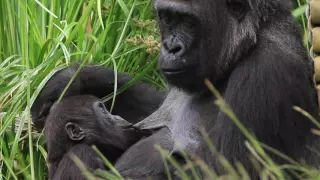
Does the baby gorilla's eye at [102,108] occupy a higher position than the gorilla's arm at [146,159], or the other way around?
the baby gorilla's eye at [102,108]

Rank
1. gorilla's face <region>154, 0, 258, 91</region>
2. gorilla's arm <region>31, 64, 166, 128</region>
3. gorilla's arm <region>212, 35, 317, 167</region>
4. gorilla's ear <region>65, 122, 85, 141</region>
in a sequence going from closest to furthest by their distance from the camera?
1. gorilla's arm <region>212, 35, 317, 167</region>
2. gorilla's face <region>154, 0, 258, 91</region>
3. gorilla's ear <region>65, 122, 85, 141</region>
4. gorilla's arm <region>31, 64, 166, 128</region>

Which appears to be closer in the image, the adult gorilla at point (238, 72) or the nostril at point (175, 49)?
the adult gorilla at point (238, 72)

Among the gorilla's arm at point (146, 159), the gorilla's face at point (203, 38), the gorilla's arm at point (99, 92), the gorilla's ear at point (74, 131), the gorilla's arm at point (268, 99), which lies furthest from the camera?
the gorilla's arm at point (99, 92)

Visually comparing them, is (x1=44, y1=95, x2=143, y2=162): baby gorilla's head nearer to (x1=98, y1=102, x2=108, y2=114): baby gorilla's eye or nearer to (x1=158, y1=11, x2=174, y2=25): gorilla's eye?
(x1=98, y1=102, x2=108, y2=114): baby gorilla's eye

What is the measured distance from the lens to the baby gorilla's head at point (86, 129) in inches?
169

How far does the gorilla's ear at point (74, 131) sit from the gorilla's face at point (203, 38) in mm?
745

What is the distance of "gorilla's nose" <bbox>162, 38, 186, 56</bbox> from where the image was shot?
12.0ft

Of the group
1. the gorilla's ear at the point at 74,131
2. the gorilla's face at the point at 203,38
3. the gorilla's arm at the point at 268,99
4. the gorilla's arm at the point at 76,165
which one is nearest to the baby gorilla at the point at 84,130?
the gorilla's ear at the point at 74,131

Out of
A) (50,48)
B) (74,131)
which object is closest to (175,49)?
(74,131)

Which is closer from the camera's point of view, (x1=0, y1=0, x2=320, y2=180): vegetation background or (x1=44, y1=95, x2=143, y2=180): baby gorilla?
(x1=44, y1=95, x2=143, y2=180): baby gorilla

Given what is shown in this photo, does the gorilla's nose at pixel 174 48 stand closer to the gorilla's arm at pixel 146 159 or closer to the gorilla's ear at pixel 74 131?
the gorilla's arm at pixel 146 159

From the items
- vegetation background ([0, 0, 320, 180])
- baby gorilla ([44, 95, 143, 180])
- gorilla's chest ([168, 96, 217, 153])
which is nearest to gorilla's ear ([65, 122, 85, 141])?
baby gorilla ([44, 95, 143, 180])

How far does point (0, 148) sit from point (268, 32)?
5.40 ft

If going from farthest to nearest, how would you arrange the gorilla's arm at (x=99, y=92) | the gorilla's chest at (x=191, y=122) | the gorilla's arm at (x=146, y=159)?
the gorilla's arm at (x=99, y=92) < the gorilla's arm at (x=146, y=159) < the gorilla's chest at (x=191, y=122)
